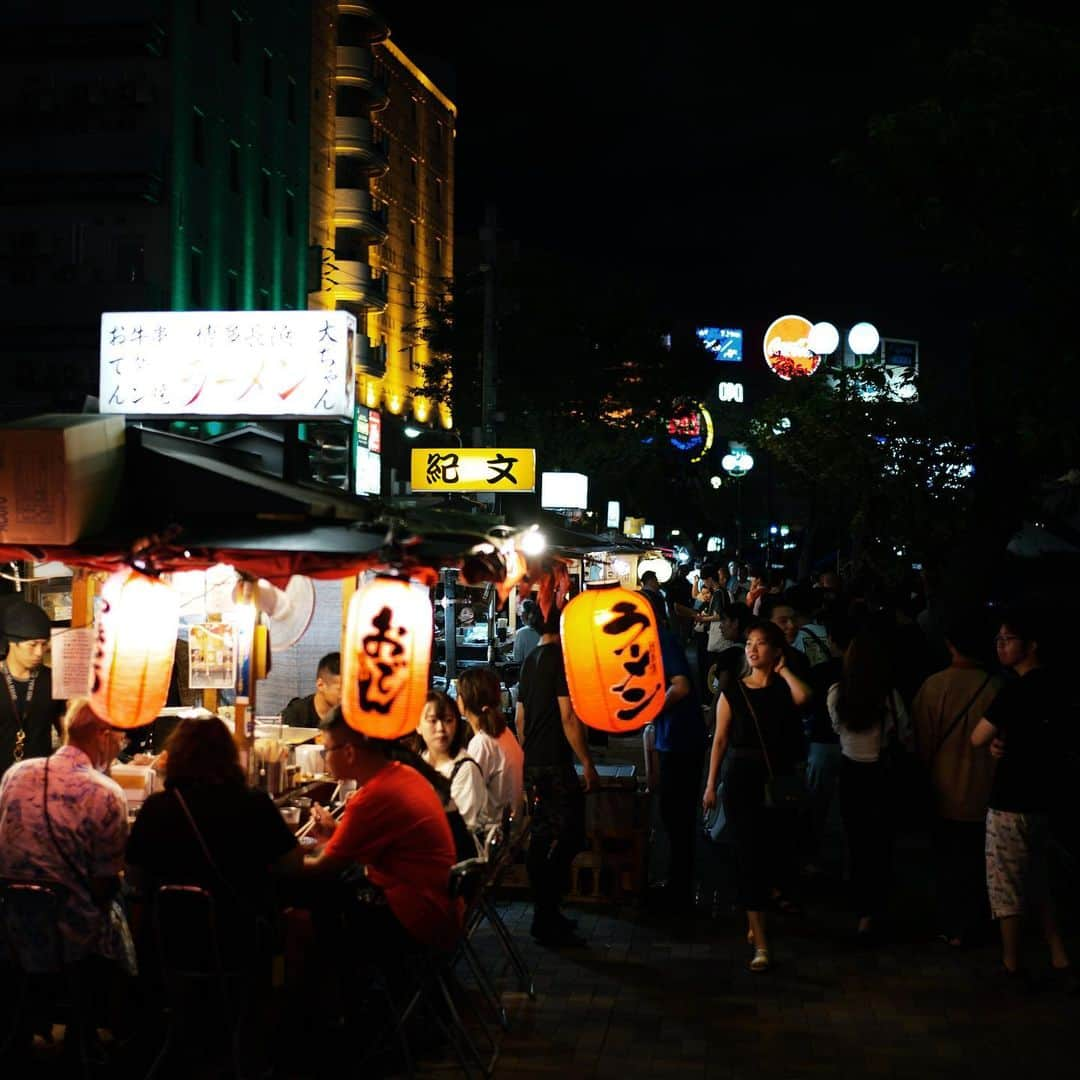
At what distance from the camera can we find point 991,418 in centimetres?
1606

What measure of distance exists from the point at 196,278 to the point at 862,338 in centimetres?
1682

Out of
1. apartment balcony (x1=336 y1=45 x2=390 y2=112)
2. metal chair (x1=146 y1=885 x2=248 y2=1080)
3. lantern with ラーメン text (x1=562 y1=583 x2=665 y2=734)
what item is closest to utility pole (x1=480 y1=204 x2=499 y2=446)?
lantern with ラーメン text (x1=562 y1=583 x2=665 y2=734)

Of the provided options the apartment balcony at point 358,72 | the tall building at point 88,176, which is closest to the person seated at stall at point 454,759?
the tall building at point 88,176

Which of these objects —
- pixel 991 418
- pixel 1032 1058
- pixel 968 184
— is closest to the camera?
pixel 1032 1058

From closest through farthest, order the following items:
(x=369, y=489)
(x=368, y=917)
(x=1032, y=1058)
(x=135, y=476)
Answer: (x=368, y=917)
(x=1032, y=1058)
(x=135, y=476)
(x=369, y=489)

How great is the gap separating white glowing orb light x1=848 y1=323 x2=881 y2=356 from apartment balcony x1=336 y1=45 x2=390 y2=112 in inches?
990

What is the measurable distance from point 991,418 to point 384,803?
11.8 metres

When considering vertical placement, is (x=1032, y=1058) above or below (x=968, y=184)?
below

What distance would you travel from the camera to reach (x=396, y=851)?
656 cm

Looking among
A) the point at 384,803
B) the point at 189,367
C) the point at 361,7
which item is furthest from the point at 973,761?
the point at 361,7

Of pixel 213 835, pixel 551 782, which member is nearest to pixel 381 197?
pixel 551 782

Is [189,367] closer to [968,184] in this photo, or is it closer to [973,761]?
[973,761]

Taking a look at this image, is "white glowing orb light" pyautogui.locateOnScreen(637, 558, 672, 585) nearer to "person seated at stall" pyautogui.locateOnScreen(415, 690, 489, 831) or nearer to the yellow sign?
the yellow sign

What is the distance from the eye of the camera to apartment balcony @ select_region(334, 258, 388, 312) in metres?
46.8
